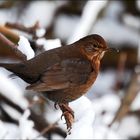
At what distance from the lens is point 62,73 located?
438cm

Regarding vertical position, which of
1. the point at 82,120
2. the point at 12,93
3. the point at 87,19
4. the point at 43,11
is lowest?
the point at 43,11

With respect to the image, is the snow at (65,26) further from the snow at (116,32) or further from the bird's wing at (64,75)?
the bird's wing at (64,75)

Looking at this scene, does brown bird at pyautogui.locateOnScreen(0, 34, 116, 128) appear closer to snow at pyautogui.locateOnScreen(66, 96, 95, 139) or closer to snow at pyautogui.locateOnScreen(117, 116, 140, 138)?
snow at pyautogui.locateOnScreen(66, 96, 95, 139)

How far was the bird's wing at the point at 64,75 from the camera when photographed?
13.8 feet

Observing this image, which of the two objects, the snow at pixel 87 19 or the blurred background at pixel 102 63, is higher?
the snow at pixel 87 19

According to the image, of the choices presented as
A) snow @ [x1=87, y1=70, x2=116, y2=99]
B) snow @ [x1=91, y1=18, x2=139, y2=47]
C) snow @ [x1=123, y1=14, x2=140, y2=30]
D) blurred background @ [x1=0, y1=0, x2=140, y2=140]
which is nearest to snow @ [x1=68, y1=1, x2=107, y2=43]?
blurred background @ [x1=0, y1=0, x2=140, y2=140]

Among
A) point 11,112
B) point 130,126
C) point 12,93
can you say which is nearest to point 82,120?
point 12,93

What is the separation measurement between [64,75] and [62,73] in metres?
0.02

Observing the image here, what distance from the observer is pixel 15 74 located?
4.27 metres

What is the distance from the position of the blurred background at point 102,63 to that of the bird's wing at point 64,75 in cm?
21

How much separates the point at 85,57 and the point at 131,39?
364 cm

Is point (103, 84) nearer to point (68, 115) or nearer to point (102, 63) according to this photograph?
point (102, 63)

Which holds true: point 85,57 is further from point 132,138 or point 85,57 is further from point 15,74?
point 132,138

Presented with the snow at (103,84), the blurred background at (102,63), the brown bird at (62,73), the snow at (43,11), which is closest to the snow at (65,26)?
the blurred background at (102,63)
